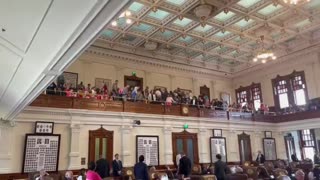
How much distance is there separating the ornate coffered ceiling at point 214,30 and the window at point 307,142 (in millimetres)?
5481

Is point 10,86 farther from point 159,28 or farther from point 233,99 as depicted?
point 233,99

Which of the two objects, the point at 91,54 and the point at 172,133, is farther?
the point at 91,54

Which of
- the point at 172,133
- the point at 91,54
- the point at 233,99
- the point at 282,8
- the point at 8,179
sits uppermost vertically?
the point at 282,8

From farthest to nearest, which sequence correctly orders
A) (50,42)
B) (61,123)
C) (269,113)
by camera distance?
(269,113) < (61,123) < (50,42)

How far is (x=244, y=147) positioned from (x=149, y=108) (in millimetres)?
7248

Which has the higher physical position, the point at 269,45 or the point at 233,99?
the point at 269,45

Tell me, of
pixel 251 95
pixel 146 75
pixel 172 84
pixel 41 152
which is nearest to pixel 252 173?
pixel 41 152

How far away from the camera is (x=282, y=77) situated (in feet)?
63.3

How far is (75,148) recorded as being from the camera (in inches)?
433

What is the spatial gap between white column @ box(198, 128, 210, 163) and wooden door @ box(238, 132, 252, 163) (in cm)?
286

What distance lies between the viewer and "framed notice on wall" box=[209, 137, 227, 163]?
50.1 feet

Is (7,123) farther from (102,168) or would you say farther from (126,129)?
(126,129)

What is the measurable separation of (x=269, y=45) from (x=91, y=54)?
10.9 m

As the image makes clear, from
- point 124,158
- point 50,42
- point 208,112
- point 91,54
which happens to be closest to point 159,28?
point 91,54
